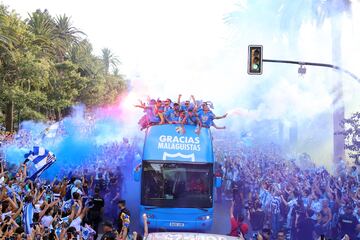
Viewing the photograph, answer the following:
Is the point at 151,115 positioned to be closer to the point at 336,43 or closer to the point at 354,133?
the point at 354,133

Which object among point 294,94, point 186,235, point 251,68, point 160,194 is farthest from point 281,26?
point 186,235

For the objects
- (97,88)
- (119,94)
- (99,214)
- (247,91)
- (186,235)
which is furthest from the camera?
(119,94)

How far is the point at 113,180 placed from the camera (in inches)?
668

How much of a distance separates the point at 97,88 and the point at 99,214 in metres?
35.6

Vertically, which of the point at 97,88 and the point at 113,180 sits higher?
the point at 97,88

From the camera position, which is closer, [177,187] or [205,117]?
[177,187]

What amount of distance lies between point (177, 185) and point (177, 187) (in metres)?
0.05

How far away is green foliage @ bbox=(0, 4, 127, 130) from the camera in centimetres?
2950

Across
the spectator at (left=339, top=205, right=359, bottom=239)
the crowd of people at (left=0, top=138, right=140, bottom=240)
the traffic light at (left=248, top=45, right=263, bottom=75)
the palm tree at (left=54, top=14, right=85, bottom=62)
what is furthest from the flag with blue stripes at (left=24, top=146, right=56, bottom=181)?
the palm tree at (left=54, top=14, right=85, bottom=62)

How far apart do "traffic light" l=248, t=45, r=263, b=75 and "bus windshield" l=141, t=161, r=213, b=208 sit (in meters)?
3.90

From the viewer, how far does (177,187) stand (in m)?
13.2

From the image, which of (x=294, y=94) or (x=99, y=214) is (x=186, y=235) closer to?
(x=99, y=214)

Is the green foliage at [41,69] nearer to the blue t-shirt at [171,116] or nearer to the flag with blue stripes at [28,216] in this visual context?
the blue t-shirt at [171,116]

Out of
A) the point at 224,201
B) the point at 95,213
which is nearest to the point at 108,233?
the point at 95,213
